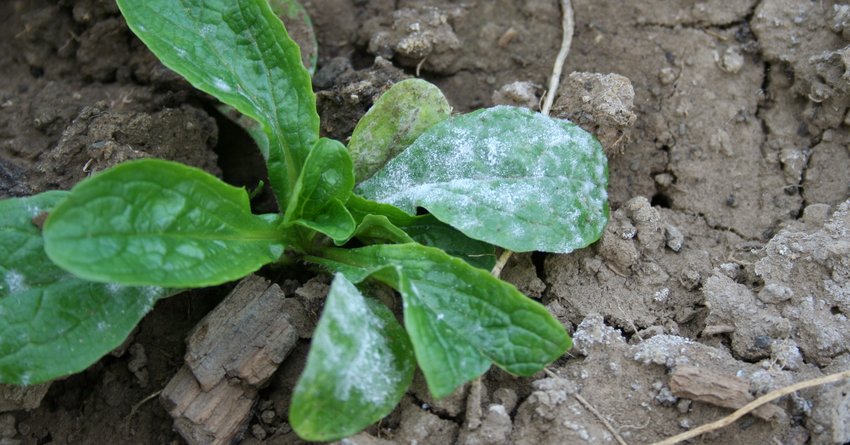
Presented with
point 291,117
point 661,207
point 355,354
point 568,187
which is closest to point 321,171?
point 291,117

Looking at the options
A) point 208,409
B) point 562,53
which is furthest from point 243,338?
point 562,53

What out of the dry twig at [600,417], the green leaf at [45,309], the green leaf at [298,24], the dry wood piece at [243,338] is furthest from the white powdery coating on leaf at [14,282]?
the dry twig at [600,417]

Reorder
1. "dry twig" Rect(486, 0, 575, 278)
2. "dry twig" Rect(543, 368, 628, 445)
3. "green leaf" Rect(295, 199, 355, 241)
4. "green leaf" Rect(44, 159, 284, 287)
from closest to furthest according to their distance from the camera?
1. "green leaf" Rect(44, 159, 284, 287)
2. "dry twig" Rect(543, 368, 628, 445)
3. "green leaf" Rect(295, 199, 355, 241)
4. "dry twig" Rect(486, 0, 575, 278)

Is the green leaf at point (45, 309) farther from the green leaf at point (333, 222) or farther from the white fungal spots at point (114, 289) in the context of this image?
the green leaf at point (333, 222)

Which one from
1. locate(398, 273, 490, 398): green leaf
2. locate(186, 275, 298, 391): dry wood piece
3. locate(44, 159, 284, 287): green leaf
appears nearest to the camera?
locate(44, 159, 284, 287): green leaf

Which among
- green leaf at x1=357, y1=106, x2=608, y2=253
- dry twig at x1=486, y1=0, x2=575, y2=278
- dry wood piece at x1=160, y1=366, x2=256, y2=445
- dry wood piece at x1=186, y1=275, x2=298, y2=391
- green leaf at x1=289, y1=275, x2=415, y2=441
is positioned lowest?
dry wood piece at x1=160, y1=366, x2=256, y2=445

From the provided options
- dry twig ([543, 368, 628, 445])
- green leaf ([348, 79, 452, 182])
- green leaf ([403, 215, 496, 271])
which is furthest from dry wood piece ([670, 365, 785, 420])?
green leaf ([348, 79, 452, 182])

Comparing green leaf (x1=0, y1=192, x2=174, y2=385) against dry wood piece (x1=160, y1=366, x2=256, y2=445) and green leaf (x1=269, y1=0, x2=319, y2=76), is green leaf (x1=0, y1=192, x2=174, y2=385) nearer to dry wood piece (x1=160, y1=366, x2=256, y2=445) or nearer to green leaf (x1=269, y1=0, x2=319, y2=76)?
dry wood piece (x1=160, y1=366, x2=256, y2=445)
